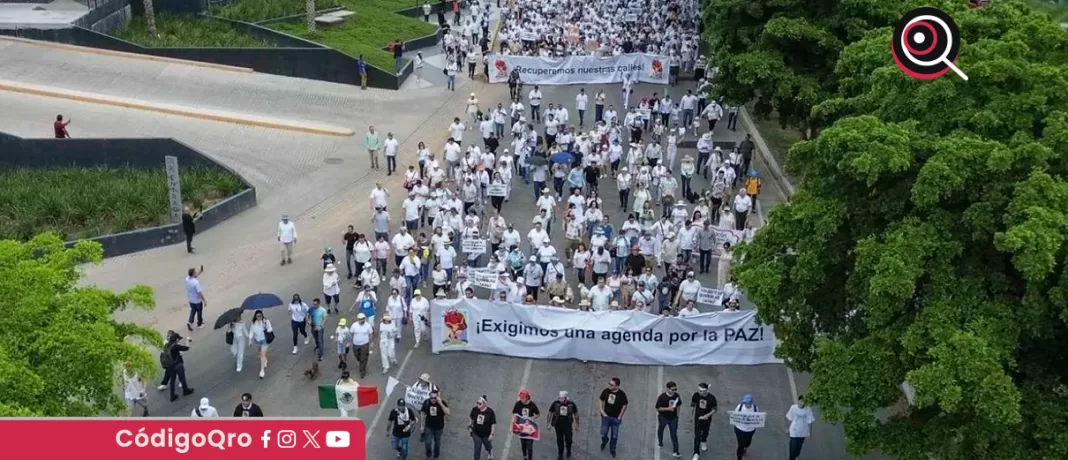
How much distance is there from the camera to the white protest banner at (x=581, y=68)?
1655 inches

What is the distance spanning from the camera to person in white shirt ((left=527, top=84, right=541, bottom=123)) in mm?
37094

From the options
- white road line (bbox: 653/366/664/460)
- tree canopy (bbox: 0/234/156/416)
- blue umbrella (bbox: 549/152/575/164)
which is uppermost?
tree canopy (bbox: 0/234/156/416)

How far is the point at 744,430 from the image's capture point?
18.0 meters

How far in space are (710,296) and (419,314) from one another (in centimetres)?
509

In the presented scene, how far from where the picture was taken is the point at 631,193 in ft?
99.0

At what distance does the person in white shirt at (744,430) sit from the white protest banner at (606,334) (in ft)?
9.51

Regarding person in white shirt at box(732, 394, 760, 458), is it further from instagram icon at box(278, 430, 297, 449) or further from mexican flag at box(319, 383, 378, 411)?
instagram icon at box(278, 430, 297, 449)

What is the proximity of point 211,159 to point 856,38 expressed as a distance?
52.0 feet

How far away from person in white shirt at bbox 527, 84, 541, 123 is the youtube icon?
99.8 feet

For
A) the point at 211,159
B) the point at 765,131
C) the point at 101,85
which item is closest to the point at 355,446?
the point at 211,159

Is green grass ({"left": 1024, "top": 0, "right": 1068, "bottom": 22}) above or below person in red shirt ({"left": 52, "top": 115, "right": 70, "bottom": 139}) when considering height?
above

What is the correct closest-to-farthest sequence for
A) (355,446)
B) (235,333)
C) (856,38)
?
1. (355,446)
2. (235,333)
3. (856,38)

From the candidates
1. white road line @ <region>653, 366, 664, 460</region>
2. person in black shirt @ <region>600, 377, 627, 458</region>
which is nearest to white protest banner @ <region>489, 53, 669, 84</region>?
white road line @ <region>653, 366, 664, 460</region>

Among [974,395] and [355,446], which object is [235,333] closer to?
[974,395]
